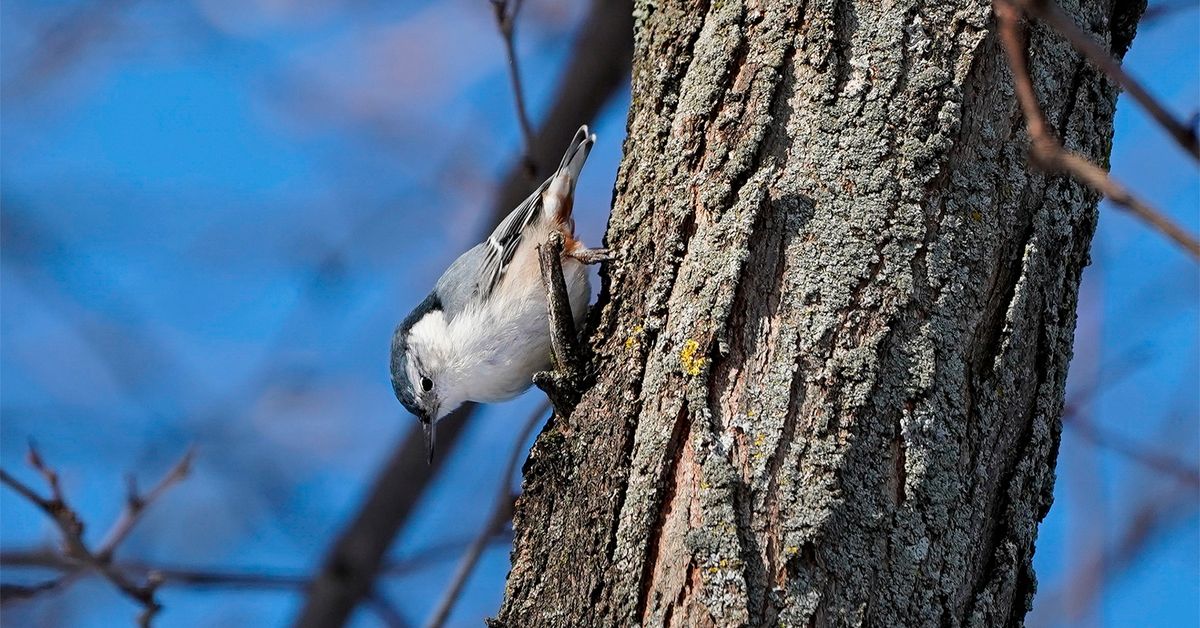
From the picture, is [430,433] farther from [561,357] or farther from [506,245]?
[561,357]

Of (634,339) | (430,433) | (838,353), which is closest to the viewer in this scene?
(838,353)

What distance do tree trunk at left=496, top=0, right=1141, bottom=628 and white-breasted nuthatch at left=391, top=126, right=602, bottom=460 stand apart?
2.76 ft

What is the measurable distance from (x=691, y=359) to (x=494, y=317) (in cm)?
138

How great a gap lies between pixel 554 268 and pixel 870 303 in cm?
77

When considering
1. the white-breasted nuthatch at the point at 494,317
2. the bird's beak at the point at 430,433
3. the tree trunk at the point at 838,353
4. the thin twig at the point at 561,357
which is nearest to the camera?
the tree trunk at the point at 838,353

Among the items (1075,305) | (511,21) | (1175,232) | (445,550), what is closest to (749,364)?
(1075,305)

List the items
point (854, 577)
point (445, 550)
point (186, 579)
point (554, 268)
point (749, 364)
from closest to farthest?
point (854, 577), point (749, 364), point (554, 268), point (186, 579), point (445, 550)

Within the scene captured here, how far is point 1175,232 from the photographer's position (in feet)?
2.52

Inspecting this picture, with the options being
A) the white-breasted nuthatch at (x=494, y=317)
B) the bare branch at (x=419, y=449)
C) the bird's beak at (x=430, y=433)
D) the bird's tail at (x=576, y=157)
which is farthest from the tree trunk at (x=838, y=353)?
the bare branch at (x=419, y=449)

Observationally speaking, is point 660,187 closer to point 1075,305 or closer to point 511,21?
point 1075,305

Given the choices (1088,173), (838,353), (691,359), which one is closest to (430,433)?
(691,359)

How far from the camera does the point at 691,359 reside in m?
1.93

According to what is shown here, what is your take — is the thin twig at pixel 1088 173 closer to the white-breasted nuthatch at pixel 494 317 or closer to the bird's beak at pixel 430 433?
the white-breasted nuthatch at pixel 494 317

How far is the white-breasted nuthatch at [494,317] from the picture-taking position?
307 cm
